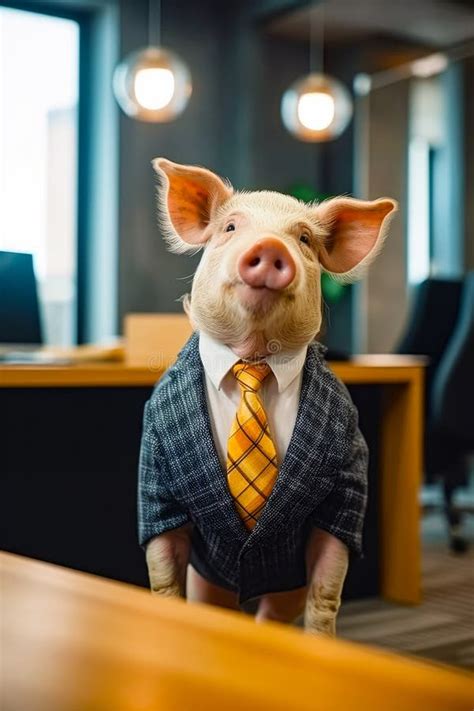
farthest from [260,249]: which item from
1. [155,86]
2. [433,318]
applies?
[155,86]

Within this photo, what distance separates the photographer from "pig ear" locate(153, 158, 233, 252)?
128 cm

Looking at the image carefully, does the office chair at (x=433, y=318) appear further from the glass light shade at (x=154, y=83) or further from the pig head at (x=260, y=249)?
the pig head at (x=260, y=249)

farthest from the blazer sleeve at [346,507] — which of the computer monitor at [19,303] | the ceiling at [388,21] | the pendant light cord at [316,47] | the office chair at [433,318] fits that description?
the pendant light cord at [316,47]

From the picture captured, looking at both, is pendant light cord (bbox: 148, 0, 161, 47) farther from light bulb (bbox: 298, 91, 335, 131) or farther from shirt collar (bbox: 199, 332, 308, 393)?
shirt collar (bbox: 199, 332, 308, 393)

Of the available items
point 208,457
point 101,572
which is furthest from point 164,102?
point 208,457

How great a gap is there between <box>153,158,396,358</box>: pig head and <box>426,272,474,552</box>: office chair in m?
2.39

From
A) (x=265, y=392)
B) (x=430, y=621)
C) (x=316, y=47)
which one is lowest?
(x=430, y=621)

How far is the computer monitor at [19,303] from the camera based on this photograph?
2.59 meters

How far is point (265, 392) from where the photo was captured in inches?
46.8

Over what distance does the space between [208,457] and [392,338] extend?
→ 6.01 m

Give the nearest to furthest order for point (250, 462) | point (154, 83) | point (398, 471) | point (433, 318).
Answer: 1. point (250, 462)
2. point (398, 471)
3. point (433, 318)
4. point (154, 83)

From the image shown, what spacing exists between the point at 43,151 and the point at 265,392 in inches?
217

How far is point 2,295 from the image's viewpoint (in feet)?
8.43

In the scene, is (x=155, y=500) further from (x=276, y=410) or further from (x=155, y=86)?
(x=155, y=86)
